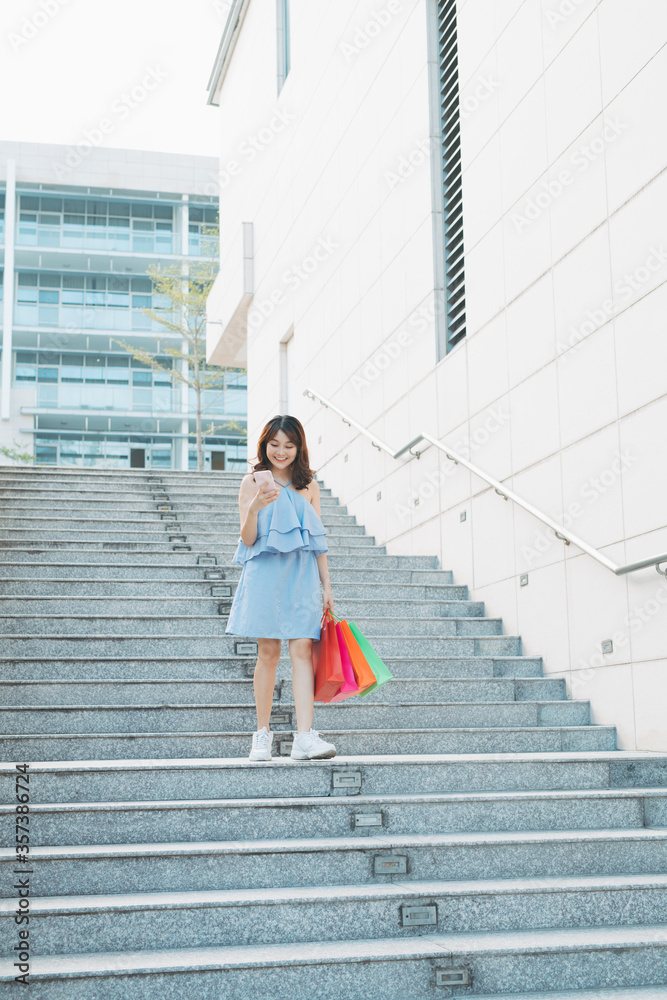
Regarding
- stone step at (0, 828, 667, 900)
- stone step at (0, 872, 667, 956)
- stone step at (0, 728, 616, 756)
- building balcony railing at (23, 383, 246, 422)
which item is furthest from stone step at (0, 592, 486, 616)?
building balcony railing at (23, 383, 246, 422)

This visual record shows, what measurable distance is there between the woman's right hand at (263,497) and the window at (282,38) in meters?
11.7

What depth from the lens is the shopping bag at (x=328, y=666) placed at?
13.6 ft

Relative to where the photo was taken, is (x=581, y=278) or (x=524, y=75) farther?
(x=524, y=75)

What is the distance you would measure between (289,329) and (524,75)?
7153 millimetres

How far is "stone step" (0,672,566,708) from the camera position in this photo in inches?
185

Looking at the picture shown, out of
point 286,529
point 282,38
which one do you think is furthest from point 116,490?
point 282,38

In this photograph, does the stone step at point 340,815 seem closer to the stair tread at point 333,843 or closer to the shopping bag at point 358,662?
the stair tread at point 333,843

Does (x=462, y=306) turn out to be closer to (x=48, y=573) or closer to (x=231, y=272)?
(x=48, y=573)

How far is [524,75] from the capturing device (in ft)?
21.6

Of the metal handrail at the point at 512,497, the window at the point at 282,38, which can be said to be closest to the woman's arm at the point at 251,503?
the metal handrail at the point at 512,497

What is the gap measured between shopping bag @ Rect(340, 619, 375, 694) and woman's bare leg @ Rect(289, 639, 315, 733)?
161 mm

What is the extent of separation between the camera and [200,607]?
6094mm

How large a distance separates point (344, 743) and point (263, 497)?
46.0 inches

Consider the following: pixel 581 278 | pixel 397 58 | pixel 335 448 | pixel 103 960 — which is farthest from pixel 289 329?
pixel 103 960
